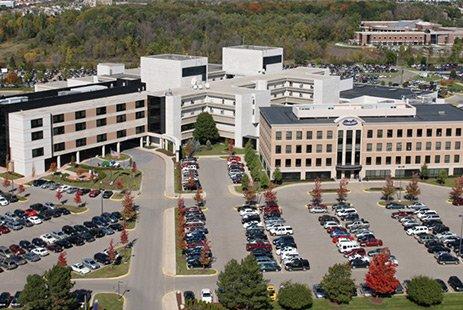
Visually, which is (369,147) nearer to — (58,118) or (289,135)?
(289,135)

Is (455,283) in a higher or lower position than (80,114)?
lower

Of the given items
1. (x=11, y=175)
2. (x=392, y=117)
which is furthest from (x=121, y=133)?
(x=392, y=117)

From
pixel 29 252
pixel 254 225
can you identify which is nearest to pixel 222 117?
pixel 254 225

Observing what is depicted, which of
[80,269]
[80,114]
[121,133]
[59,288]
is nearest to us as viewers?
[59,288]

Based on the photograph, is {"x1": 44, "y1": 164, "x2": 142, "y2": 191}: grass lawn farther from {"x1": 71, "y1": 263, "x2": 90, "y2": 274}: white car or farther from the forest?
the forest

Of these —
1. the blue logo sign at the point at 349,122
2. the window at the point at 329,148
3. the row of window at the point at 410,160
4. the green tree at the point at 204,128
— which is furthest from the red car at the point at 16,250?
the row of window at the point at 410,160

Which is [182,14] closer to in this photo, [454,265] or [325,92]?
[325,92]
